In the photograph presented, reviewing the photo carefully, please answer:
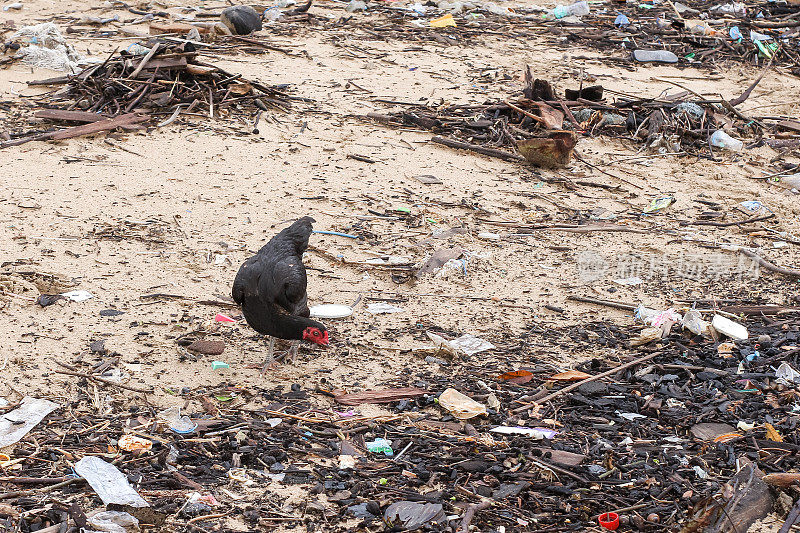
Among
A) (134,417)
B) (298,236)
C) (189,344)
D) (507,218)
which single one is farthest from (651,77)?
(134,417)

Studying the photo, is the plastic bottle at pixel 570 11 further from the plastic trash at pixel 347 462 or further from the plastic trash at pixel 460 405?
the plastic trash at pixel 347 462

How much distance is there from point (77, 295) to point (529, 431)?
2.78m

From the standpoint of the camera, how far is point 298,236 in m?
4.52

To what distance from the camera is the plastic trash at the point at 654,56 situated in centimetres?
1029

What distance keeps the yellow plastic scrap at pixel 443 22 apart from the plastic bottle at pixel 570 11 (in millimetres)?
1659

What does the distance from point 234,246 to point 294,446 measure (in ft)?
7.42

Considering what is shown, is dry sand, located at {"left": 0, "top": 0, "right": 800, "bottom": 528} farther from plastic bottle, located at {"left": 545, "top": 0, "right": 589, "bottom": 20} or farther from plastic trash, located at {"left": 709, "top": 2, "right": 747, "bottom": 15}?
plastic trash, located at {"left": 709, "top": 2, "right": 747, "bottom": 15}

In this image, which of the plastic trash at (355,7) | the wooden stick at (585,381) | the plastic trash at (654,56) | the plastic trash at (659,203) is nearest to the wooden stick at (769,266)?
the plastic trash at (659,203)

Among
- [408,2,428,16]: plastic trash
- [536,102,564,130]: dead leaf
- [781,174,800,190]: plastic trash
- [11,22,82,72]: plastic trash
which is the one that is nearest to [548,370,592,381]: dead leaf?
[536,102,564,130]: dead leaf

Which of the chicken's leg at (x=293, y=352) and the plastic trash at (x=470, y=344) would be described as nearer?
the chicken's leg at (x=293, y=352)

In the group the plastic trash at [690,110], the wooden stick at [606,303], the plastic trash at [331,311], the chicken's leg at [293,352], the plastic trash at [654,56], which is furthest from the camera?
Answer: the plastic trash at [654,56]

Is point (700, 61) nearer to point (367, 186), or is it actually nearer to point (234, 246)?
point (367, 186)

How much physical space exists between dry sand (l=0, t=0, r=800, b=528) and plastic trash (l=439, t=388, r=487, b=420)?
301 mm

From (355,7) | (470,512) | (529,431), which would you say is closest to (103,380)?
(470,512)
